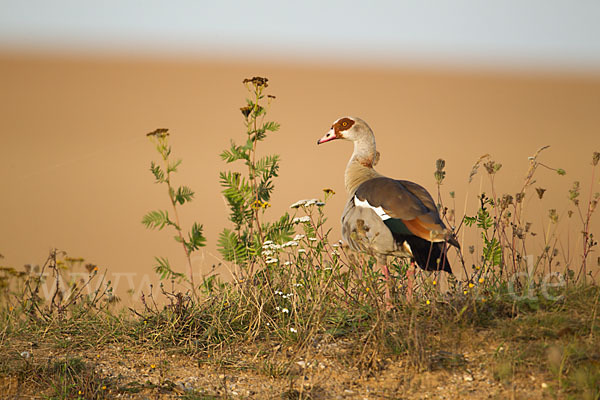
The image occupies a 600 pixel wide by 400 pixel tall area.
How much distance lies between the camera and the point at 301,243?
5.21m

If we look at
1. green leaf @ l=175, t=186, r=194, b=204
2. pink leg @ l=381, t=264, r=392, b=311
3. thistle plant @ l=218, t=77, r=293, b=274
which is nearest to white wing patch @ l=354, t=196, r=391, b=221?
pink leg @ l=381, t=264, r=392, b=311

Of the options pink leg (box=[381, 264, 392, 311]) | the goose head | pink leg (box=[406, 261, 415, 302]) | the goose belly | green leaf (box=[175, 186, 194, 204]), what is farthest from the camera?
the goose head

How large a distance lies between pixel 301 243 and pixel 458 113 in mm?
23380

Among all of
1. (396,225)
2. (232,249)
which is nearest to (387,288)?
(396,225)

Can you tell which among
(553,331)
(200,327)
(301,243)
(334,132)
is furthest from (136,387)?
(334,132)

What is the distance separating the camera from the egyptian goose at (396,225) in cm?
462

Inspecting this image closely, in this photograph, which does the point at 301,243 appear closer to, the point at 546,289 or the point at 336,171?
the point at 546,289

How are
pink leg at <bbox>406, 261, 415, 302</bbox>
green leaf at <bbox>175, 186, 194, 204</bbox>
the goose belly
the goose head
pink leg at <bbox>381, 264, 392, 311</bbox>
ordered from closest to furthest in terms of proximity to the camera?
pink leg at <bbox>381, 264, 392, 311</bbox>
pink leg at <bbox>406, 261, 415, 302</bbox>
the goose belly
green leaf at <bbox>175, 186, 194, 204</bbox>
the goose head

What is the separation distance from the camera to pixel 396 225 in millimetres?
4855

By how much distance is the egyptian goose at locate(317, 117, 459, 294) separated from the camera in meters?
4.62

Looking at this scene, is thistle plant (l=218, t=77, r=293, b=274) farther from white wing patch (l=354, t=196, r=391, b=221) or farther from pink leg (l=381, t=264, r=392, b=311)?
pink leg (l=381, t=264, r=392, b=311)

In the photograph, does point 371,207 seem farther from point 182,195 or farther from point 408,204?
point 182,195

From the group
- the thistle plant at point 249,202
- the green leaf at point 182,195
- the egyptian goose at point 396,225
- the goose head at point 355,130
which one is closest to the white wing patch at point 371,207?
the egyptian goose at point 396,225

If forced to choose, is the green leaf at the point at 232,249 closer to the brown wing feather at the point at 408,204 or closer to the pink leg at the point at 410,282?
the brown wing feather at the point at 408,204
